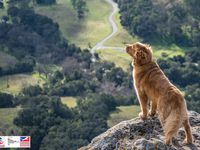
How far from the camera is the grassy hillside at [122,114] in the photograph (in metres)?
88.2

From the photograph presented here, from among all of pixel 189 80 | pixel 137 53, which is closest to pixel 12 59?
pixel 189 80

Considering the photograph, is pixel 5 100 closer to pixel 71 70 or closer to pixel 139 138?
pixel 71 70

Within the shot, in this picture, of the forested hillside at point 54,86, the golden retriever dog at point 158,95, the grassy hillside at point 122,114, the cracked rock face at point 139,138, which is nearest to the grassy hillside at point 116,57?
the forested hillside at point 54,86

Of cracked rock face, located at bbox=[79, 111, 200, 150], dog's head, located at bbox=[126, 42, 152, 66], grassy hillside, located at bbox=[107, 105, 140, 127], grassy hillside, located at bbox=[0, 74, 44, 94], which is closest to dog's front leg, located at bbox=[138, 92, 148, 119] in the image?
cracked rock face, located at bbox=[79, 111, 200, 150]

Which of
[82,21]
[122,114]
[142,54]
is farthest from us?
[82,21]

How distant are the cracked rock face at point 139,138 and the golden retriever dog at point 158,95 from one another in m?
0.26

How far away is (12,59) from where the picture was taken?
120m

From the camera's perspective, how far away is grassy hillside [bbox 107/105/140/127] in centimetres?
8825

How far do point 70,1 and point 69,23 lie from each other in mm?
9675

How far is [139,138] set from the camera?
16109 mm

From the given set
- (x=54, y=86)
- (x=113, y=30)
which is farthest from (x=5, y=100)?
(x=113, y=30)

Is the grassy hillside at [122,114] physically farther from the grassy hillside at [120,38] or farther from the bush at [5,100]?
the grassy hillside at [120,38]

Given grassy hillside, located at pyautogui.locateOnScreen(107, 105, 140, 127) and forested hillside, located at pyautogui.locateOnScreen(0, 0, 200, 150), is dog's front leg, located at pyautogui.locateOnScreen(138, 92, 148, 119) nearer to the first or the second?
forested hillside, located at pyautogui.locateOnScreen(0, 0, 200, 150)

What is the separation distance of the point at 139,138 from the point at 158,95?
134 centimetres
